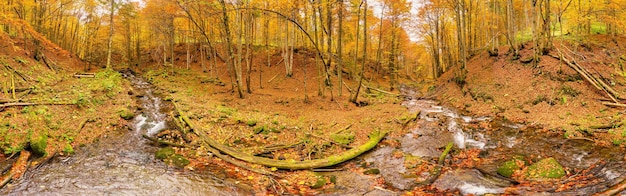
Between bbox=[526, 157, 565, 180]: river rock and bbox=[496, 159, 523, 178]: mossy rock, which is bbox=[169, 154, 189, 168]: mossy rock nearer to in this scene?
bbox=[496, 159, 523, 178]: mossy rock

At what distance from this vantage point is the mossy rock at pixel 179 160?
8144 millimetres

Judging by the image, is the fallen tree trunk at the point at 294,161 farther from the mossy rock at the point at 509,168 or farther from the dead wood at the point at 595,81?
the dead wood at the point at 595,81

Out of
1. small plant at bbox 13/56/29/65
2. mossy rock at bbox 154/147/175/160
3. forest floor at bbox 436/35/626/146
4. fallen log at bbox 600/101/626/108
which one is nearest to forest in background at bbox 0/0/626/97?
forest floor at bbox 436/35/626/146

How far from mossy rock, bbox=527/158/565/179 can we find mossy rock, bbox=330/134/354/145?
16.7ft

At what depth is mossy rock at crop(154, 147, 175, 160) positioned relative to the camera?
8609 millimetres

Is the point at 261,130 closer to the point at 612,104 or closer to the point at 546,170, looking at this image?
the point at 546,170

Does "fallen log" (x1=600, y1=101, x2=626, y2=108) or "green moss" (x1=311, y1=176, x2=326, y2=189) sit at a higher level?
"fallen log" (x1=600, y1=101, x2=626, y2=108)

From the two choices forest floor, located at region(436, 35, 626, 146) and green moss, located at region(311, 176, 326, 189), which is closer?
green moss, located at region(311, 176, 326, 189)

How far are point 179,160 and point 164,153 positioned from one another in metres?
0.78

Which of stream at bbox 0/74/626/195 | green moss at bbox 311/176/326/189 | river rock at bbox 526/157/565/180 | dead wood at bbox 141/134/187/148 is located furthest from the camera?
dead wood at bbox 141/134/187/148

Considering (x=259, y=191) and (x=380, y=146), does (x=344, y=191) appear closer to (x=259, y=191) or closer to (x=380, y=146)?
(x=259, y=191)

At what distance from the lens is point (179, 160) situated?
8.36m

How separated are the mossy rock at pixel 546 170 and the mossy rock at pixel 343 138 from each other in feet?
16.7

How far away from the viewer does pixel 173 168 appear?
7902 millimetres
